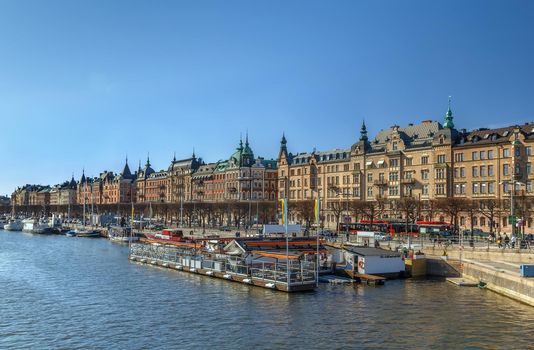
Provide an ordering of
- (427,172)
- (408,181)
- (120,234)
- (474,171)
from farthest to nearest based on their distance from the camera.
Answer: (120,234) < (408,181) < (427,172) < (474,171)

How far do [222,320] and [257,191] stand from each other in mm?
124372

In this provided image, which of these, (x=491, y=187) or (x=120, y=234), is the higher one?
(x=491, y=187)

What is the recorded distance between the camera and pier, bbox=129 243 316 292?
52.4 metres

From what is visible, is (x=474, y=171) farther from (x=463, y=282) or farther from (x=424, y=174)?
(x=463, y=282)

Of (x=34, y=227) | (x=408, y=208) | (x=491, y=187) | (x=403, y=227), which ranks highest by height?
(x=491, y=187)

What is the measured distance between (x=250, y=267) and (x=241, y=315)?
51.7 feet

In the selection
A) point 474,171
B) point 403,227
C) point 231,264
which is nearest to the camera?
point 231,264

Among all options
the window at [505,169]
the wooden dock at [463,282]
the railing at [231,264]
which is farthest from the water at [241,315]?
the window at [505,169]

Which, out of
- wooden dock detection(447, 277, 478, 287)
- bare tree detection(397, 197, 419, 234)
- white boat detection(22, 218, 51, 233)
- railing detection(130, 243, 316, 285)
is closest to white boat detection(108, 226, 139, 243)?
white boat detection(22, 218, 51, 233)

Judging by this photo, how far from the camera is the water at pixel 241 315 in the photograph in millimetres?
34969

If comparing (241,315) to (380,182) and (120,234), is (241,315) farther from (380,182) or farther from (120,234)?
(120,234)

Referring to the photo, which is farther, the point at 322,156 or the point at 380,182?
the point at 322,156

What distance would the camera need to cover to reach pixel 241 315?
41875 mm

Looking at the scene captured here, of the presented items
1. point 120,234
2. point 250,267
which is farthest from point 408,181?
point 120,234
